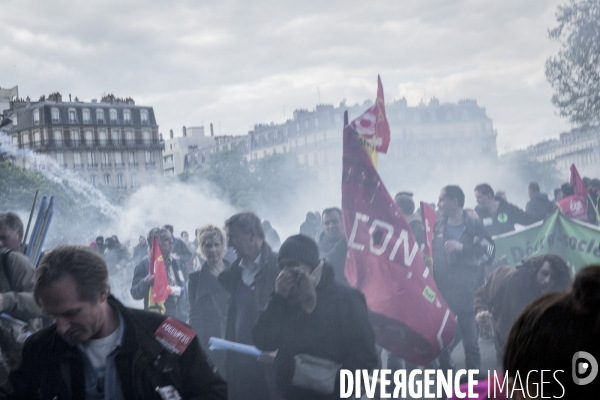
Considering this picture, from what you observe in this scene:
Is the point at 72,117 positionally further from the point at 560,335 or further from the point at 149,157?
the point at 560,335

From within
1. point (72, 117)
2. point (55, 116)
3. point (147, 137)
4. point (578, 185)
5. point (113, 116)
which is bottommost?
point (578, 185)

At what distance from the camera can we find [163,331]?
2686 millimetres

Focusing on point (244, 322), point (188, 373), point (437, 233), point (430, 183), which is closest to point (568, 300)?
point (188, 373)

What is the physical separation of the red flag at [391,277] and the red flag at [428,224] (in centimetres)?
110

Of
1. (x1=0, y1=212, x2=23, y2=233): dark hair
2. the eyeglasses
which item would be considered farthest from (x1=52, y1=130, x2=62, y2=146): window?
the eyeglasses

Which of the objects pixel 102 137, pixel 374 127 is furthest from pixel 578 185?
pixel 102 137

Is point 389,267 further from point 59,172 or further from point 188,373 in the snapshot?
point 59,172

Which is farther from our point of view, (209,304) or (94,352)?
(209,304)

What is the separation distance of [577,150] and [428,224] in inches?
1148

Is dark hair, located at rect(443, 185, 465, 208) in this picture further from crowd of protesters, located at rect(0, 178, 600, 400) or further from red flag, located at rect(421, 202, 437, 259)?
red flag, located at rect(421, 202, 437, 259)

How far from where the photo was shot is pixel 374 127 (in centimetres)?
560

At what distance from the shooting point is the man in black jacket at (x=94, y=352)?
8.59 ft

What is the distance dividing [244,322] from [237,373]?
0.32 metres

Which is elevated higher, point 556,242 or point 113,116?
point 113,116
